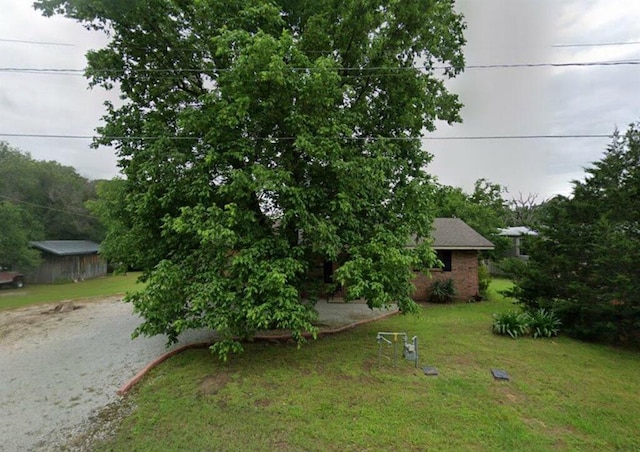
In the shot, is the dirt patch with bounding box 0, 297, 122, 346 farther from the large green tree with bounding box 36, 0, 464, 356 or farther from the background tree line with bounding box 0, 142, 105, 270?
the background tree line with bounding box 0, 142, 105, 270

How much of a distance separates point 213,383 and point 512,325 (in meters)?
7.66

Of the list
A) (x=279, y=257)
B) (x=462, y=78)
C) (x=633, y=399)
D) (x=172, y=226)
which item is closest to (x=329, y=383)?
(x=279, y=257)

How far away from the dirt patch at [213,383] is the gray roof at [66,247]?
2211 cm

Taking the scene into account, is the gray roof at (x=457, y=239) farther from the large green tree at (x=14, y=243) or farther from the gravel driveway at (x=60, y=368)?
the large green tree at (x=14, y=243)

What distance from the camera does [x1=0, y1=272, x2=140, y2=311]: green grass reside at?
15.5 metres

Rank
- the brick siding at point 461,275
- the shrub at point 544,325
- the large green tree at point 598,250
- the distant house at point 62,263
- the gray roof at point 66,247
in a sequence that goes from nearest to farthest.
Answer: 1. the large green tree at point 598,250
2. the shrub at point 544,325
3. the brick siding at point 461,275
4. the gray roof at point 66,247
5. the distant house at point 62,263

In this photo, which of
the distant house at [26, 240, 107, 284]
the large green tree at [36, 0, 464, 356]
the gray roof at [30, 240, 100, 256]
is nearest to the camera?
the large green tree at [36, 0, 464, 356]

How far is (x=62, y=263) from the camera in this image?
23.0 metres

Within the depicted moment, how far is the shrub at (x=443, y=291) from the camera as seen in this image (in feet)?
42.8

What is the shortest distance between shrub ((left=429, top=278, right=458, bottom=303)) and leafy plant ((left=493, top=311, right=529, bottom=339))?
4.02m

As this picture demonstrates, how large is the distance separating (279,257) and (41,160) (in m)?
31.4

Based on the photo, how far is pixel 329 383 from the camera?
234 inches

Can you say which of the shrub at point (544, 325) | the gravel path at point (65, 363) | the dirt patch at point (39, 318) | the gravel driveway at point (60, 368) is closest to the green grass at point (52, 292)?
the dirt patch at point (39, 318)

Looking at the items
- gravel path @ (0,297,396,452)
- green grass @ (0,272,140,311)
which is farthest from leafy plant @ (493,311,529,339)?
green grass @ (0,272,140,311)
